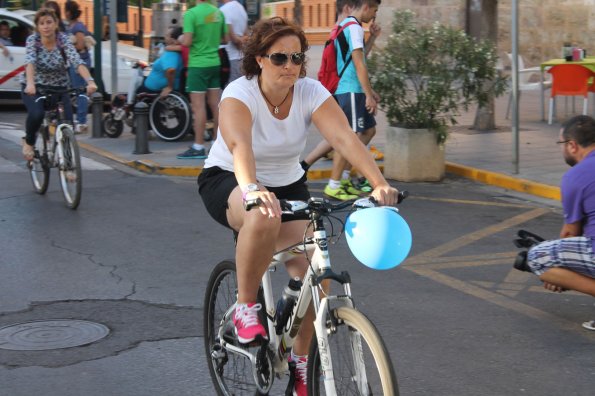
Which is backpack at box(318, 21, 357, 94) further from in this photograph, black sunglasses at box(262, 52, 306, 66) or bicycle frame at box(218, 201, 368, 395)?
black sunglasses at box(262, 52, 306, 66)

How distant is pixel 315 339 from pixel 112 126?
420 inches

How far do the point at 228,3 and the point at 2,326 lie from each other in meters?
7.72

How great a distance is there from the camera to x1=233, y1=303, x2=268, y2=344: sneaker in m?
4.05

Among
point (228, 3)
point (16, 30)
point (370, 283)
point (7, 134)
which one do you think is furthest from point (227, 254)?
point (16, 30)

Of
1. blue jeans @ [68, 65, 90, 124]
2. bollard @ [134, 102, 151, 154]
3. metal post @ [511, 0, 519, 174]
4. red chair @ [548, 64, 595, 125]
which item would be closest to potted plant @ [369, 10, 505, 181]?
metal post @ [511, 0, 519, 174]

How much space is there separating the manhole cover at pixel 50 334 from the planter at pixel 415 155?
5536 mm

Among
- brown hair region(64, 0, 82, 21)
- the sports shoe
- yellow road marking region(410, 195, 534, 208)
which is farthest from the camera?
brown hair region(64, 0, 82, 21)

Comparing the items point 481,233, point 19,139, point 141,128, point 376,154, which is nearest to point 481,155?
point 376,154

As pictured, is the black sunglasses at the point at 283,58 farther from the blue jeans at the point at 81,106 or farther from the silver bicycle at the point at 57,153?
the blue jeans at the point at 81,106

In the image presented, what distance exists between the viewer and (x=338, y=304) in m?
3.65

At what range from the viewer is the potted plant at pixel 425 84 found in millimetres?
10461

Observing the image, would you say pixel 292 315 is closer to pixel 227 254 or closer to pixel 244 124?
pixel 244 124

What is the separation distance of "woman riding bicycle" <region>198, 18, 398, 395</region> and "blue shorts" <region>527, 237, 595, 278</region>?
2202mm

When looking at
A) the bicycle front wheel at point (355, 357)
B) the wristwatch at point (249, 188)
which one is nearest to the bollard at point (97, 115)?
the wristwatch at point (249, 188)
